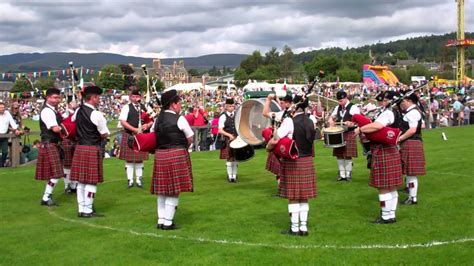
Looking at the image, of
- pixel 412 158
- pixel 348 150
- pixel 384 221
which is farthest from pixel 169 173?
pixel 348 150

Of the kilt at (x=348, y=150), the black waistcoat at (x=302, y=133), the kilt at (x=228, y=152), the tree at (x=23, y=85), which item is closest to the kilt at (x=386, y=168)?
the black waistcoat at (x=302, y=133)

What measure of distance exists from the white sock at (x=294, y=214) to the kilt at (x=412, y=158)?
2.65m

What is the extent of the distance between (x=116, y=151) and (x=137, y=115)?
25.9ft

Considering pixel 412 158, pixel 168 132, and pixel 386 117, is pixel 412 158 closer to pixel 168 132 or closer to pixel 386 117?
pixel 386 117

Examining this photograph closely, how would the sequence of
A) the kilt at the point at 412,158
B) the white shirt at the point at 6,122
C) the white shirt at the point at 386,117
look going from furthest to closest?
1. the white shirt at the point at 6,122
2. the kilt at the point at 412,158
3. the white shirt at the point at 386,117

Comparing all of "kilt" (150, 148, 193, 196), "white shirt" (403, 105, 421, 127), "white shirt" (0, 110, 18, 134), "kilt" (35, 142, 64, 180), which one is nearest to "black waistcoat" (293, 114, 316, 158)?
"kilt" (150, 148, 193, 196)

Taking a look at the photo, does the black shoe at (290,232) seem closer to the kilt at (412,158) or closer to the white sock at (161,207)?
the white sock at (161,207)

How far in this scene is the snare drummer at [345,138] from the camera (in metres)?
10.2

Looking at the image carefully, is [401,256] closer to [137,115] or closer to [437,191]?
[437,191]

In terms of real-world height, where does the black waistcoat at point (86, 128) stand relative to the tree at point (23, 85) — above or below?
below

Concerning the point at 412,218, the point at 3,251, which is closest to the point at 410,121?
the point at 412,218

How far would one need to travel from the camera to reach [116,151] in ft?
56.4

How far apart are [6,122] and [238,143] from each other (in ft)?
22.5

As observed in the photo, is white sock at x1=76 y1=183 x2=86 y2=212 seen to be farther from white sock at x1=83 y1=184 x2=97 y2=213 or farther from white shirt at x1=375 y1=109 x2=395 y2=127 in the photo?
white shirt at x1=375 y1=109 x2=395 y2=127
